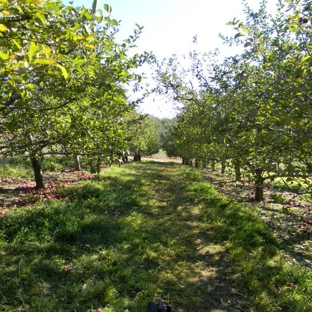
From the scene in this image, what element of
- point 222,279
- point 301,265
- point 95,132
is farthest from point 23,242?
point 301,265

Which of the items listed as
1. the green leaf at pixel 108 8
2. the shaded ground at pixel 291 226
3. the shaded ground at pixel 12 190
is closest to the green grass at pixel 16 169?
the shaded ground at pixel 12 190

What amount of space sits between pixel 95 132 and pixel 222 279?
4.45 meters

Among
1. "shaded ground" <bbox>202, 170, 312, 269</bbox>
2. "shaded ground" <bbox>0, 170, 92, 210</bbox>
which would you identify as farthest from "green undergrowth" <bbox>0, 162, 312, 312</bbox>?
"shaded ground" <bbox>0, 170, 92, 210</bbox>

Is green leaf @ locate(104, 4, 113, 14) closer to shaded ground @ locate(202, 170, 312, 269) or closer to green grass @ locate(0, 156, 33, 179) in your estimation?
shaded ground @ locate(202, 170, 312, 269)

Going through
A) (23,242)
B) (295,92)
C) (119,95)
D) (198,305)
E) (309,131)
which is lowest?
(198,305)

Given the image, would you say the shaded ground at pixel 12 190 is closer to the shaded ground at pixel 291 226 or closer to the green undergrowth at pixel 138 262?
the green undergrowth at pixel 138 262

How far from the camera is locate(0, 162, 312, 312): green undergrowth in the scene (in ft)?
14.4

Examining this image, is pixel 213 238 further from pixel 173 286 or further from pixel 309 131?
pixel 309 131

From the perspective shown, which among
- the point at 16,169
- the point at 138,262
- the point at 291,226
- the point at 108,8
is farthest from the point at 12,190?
the point at 291,226

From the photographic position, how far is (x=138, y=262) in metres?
5.59

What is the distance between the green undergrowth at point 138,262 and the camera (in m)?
4.38

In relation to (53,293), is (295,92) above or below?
above

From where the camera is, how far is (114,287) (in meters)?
4.59

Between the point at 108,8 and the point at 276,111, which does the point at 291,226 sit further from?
the point at 108,8
